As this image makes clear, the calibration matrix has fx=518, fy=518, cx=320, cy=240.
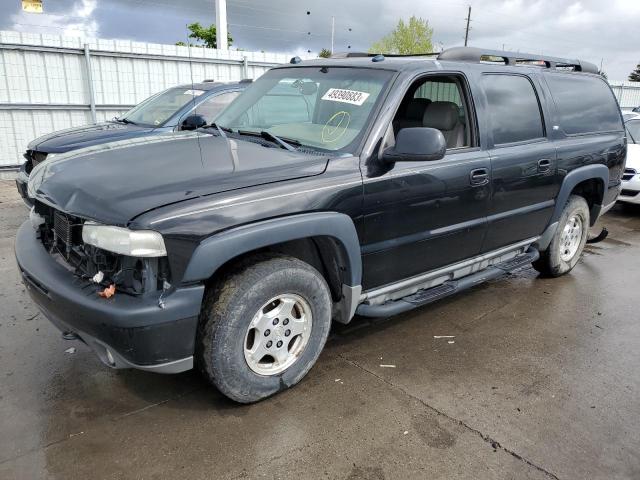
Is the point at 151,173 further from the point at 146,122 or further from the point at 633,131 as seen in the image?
the point at 633,131

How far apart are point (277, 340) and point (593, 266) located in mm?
4390

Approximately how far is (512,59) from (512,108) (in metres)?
0.54

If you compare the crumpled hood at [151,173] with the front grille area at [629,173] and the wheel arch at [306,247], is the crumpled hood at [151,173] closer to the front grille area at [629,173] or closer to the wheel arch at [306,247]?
the wheel arch at [306,247]

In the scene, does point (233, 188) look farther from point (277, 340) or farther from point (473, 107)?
point (473, 107)

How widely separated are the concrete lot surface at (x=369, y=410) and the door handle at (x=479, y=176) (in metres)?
1.16

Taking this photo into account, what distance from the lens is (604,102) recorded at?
206 inches

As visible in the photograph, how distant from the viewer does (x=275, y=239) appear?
269 centimetres

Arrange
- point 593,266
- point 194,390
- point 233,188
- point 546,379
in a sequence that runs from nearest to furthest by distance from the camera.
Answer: point 233,188 < point 194,390 < point 546,379 < point 593,266

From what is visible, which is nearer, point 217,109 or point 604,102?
point 604,102

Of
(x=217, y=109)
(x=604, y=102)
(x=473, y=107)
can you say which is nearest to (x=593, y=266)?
(x=604, y=102)

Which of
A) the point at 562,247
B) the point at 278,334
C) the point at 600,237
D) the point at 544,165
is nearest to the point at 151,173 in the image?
the point at 278,334

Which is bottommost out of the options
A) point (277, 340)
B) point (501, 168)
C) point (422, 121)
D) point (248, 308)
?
point (277, 340)

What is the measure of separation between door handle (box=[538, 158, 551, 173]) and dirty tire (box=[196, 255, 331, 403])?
2371 millimetres

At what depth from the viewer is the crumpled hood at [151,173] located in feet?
8.29
